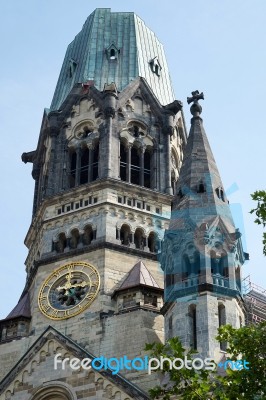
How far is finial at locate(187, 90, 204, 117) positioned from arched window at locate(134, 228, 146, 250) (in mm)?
5983

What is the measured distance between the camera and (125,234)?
1535 inches

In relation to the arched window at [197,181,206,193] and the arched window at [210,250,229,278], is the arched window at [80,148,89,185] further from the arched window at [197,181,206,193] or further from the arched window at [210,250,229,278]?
the arched window at [210,250,229,278]

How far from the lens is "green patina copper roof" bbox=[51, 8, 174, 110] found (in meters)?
46.5

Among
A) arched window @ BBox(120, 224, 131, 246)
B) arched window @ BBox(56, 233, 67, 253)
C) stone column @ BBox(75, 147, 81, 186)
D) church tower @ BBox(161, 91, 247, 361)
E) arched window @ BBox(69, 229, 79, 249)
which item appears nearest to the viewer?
church tower @ BBox(161, 91, 247, 361)

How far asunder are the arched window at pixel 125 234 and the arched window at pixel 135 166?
349 cm

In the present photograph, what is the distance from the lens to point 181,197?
37125 millimetres

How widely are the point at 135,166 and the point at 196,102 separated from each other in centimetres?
410

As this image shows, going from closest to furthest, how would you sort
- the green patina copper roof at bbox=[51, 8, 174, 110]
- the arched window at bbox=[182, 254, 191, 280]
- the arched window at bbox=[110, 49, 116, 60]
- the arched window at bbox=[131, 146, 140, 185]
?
the arched window at bbox=[182, 254, 191, 280], the arched window at bbox=[131, 146, 140, 185], the green patina copper roof at bbox=[51, 8, 174, 110], the arched window at bbox=[110, 49, 116, 60]

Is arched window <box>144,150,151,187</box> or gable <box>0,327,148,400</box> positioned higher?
arched window <box>144,150,151,187</box>

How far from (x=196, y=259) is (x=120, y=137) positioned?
35.3 feet

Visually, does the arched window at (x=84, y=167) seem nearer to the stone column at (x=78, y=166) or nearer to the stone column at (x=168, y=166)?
the stone column at (x=78, y=166)

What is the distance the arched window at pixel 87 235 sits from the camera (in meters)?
38.8

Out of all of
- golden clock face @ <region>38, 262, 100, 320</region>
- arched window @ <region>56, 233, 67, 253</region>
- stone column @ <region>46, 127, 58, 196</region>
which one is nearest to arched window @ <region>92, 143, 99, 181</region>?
stone column @ <region>46, 127, 58, 196</region>

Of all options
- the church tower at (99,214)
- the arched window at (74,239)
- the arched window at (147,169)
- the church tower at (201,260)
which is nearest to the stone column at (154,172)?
the church tower at (99,214)
